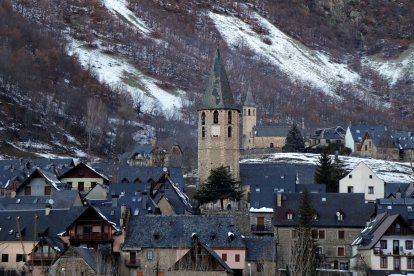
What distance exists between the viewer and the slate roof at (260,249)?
71750 millimetres

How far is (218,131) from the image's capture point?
102 metres

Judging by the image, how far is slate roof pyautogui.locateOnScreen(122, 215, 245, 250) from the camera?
237 feet

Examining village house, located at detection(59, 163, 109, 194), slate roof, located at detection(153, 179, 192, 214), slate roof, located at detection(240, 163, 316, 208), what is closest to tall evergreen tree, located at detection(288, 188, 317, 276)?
slate roof, located at detection(240, 163, 316, 208)

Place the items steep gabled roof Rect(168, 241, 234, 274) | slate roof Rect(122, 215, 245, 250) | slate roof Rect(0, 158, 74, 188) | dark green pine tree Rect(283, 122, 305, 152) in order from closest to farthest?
steep gabled roof Rect(168, 241, 234, 274) < slate roof Rect(122, 215, 245, 250) < slate roof Rect(0, 158, 74, 188) < dark green pine tree Rect(283, 122, 305, 152)

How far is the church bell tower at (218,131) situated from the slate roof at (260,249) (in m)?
26.1

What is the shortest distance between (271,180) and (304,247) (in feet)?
106

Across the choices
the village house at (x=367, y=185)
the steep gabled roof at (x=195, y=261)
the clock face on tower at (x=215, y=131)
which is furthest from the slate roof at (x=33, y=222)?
the village house at (x=367, y=185)

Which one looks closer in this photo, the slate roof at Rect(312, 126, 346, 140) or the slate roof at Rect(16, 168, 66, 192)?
the slate roof at Rect(16, 168, 66, 192)

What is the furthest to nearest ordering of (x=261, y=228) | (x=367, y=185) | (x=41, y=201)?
1. (x=367, y=185)
2. (x=41, y=201)
3. (x=261, y=228)

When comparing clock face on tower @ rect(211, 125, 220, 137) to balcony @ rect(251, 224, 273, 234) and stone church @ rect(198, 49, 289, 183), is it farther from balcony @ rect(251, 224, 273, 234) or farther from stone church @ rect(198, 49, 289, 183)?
balcony @ rect(251, 224, 273, 234)

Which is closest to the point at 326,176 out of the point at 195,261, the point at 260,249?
the point at 260,249

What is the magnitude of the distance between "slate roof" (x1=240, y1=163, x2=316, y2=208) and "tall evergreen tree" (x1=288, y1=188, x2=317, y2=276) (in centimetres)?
855

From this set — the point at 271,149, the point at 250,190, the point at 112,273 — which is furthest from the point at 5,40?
the point at 112,273

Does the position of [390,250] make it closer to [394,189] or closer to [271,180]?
[271,180]
